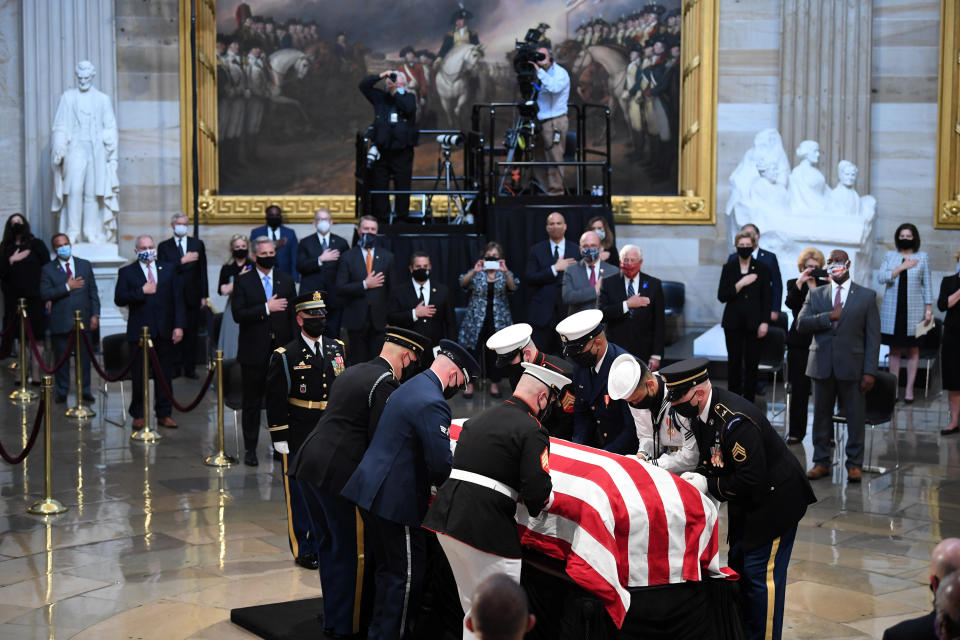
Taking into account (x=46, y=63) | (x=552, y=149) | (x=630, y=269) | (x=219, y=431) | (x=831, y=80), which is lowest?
(x=219, y=431)

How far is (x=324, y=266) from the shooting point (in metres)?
12.0

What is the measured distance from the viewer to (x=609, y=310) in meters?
9.90

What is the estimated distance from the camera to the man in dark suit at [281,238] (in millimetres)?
13250

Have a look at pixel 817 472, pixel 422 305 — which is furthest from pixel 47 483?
pixel 817 472

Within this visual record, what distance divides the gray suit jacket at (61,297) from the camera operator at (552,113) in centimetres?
486

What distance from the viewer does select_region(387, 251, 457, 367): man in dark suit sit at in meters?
10.8

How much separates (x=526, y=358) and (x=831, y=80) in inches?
371

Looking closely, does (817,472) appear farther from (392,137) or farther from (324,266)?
(392,137)

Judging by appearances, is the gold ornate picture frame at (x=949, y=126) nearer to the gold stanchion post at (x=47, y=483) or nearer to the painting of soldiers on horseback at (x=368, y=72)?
the painting of soldiers on horseback at (x=368, y=72)

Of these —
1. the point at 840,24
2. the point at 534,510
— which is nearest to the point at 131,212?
the point at 840,24

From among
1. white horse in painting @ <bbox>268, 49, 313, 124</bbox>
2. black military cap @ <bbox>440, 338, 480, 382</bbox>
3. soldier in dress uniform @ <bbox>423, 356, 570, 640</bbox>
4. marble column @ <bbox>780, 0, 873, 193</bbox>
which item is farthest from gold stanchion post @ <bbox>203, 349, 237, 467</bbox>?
marble column @ <bbox>780, 0, 873, 193</bbox>

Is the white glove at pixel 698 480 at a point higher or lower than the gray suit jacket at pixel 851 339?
lower

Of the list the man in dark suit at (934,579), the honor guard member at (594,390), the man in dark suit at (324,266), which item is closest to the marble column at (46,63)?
the man in dark suit at (324,266)

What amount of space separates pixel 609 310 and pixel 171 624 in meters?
5.04
